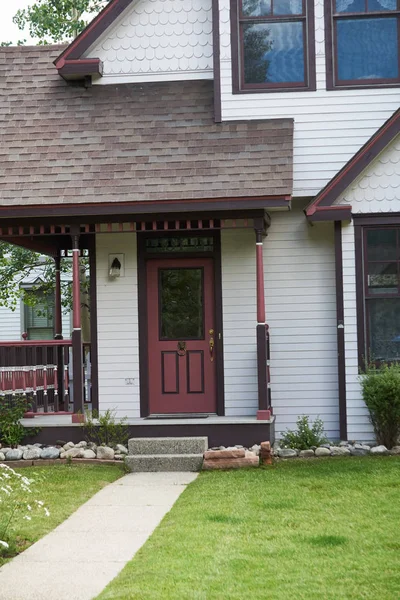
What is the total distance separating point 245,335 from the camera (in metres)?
14.1

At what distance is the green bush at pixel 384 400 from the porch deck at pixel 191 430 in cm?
132

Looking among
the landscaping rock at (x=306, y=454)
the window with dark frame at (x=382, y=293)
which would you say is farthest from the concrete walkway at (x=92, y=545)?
the window with dark frame at (x=382, y=293)

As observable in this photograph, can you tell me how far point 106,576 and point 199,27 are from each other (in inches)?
383

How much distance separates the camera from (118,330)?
14.2 m

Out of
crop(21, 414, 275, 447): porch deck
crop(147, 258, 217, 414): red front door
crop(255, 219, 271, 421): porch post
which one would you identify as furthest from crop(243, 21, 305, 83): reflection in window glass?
crop(21, 414, 275, 447): porch deck

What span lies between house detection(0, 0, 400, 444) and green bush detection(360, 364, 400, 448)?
0.34 m

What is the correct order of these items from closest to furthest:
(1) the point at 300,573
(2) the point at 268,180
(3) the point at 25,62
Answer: (1) the point at 300,573
(2) the point at 268,180
(3) the point at 25,62

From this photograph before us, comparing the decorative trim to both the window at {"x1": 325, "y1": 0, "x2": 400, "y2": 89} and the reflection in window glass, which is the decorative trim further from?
the reflection in window glass

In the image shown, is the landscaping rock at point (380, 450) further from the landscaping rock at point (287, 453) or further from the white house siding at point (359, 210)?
the landscaping rock at point (287, 453)

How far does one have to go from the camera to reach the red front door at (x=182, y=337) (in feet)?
46.6

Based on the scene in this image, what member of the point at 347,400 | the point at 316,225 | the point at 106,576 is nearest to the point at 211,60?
the point at 316,225

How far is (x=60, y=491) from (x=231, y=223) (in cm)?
459

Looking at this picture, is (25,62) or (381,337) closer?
(381,337)

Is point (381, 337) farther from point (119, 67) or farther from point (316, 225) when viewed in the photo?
point (119, 67)
